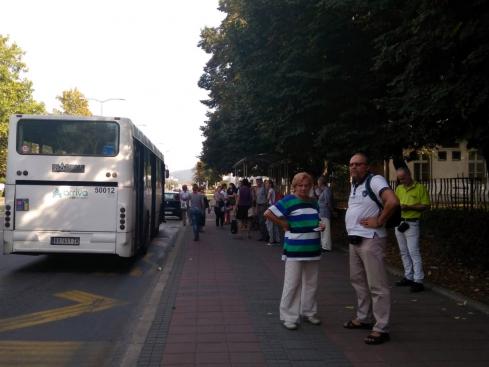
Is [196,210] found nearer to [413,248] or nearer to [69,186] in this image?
[69,186]

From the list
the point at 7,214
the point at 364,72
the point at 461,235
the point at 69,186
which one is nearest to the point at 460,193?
the point at 461,235

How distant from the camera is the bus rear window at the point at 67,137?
38.1 ft

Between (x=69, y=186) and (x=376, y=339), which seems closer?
(x=376, y=339)

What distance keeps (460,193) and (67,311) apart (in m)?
8.17

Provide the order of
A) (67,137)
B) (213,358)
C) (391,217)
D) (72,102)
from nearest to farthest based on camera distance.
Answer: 1. (213,358)
2. (391,217)
3. (67,137)
4. (72,102)

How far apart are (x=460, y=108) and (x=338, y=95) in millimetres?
7115

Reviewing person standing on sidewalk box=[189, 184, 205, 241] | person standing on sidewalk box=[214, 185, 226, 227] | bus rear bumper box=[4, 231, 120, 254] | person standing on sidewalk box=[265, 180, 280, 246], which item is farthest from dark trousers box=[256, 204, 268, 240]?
bus rear bumper box=[4, 231, 120, 254]

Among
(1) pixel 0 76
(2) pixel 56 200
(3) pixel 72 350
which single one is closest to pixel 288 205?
(3) pixel 72 350

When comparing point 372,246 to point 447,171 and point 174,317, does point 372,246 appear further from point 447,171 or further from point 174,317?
point 447,171

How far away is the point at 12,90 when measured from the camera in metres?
61.2

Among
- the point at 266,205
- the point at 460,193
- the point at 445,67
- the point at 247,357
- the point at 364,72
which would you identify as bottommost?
the point at 247,357

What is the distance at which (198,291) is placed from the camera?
30.1 ft

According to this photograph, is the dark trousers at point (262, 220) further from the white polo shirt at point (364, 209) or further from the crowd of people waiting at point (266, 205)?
the white polo shirt at point (364, 209)

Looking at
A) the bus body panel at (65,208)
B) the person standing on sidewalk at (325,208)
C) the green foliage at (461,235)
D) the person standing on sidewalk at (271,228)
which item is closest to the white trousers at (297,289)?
the green foliage at (461,235)
